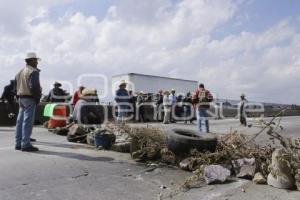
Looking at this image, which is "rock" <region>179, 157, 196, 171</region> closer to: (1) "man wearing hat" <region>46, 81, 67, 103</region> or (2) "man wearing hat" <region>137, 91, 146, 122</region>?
(1) "man wearing hat" <region>46, 81, 67, 103</region>

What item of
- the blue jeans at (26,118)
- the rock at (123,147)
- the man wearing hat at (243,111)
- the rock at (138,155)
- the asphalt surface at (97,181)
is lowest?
the asphalt surface at (97,181)

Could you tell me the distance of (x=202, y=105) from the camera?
45.5 feet

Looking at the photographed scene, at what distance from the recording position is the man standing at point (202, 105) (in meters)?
13.8

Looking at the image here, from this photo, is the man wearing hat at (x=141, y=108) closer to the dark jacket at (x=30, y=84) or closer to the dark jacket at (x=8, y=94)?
the dark jacket at (x=8, y=94)

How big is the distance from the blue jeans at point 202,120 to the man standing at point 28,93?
19.1ft

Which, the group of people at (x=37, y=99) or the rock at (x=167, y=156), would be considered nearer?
the rock at (x=167, y=156)

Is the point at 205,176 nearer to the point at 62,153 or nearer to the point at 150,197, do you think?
the point at 150,197

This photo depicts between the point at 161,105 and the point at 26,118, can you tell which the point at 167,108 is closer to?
the point at 161,105

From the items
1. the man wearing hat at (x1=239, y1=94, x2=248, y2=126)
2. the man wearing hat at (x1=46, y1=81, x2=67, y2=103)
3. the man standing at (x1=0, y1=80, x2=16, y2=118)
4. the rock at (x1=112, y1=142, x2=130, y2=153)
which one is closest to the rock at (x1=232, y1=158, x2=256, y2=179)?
the rock at (x1=112, y1=142, x2=130, y2=153)

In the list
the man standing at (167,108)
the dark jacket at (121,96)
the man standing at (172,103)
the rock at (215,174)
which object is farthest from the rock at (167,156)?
the man standing at (172,103)

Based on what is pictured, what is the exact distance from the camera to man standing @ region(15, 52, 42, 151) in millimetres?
9273

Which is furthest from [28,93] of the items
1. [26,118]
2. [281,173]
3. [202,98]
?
[202,98]

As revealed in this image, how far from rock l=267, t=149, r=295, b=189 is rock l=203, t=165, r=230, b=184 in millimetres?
650

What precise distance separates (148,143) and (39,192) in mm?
2727
